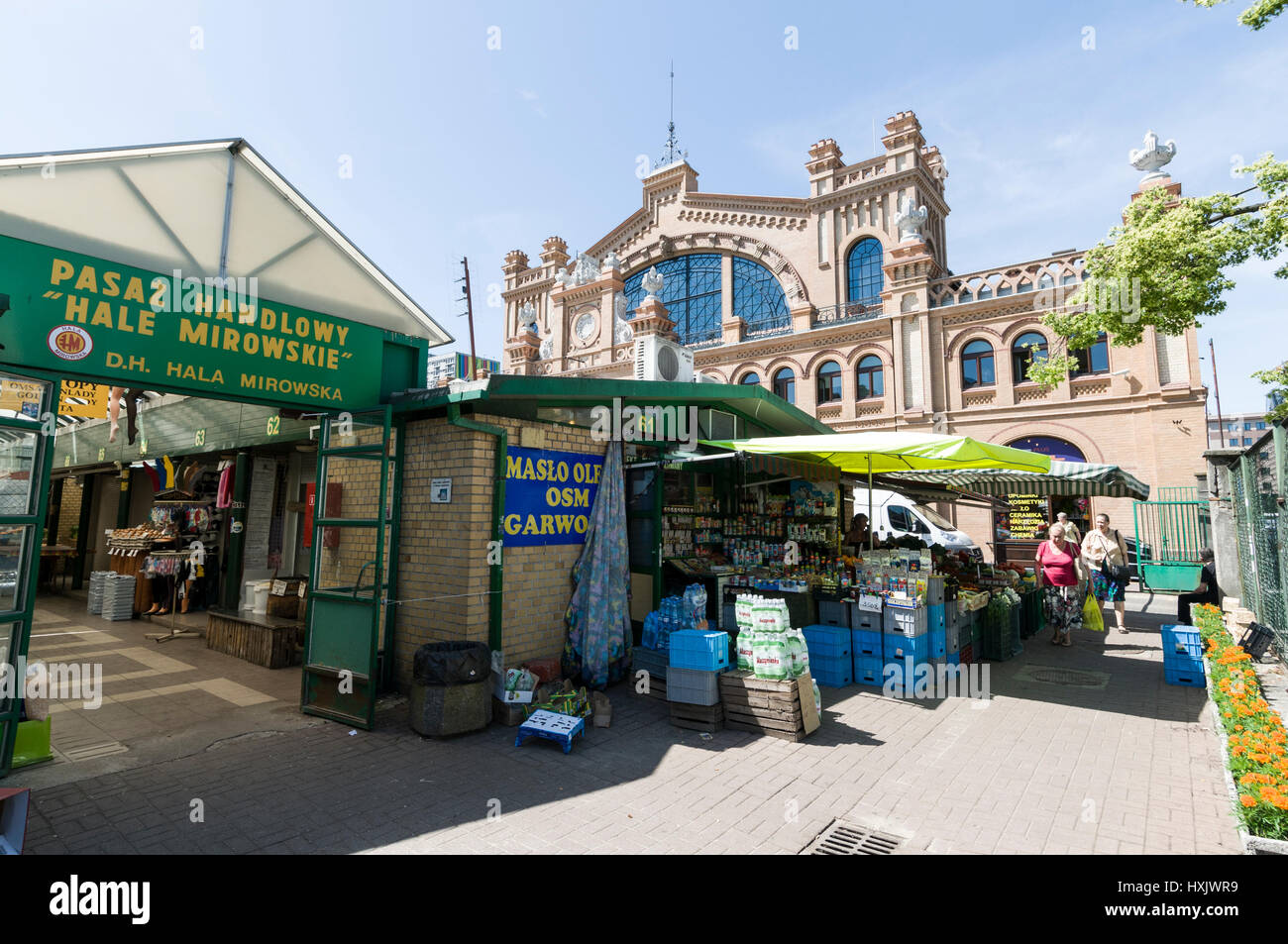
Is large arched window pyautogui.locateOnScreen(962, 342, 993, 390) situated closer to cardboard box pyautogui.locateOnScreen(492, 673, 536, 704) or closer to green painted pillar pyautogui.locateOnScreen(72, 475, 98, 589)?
cardboard box pyautogui.locateOnScreen(492, 673, 536, 704)

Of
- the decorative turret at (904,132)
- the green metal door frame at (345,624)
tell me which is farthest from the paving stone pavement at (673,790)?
the decorative turret at (904,132)

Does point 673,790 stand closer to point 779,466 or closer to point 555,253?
point 779,466

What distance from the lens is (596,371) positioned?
30.3 meters

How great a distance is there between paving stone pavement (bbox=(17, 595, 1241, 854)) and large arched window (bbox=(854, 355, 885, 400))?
18041 mm

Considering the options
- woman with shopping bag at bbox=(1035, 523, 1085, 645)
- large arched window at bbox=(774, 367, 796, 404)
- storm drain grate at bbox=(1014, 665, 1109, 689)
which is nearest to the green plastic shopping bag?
woman with shopping bag at bbox=(1035, 523, 1085, 645)

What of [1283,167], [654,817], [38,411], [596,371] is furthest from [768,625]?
[596,371]

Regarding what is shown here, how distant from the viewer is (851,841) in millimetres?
4039

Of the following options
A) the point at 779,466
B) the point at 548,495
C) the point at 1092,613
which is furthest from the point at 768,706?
the point at 1092,613

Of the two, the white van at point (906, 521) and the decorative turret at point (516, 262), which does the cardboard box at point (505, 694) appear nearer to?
the white van at point (906, 521)

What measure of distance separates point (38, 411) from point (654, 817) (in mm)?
5607

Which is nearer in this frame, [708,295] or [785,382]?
[785,382]

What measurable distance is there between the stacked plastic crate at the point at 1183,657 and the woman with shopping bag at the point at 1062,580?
2336mm

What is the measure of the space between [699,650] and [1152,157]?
22.1 m

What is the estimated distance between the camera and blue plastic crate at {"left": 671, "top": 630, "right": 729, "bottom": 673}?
6.23 m
